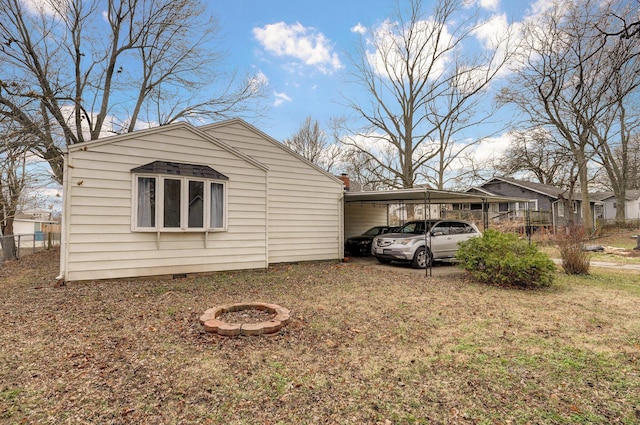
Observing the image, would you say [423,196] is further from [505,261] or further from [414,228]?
[505,261]

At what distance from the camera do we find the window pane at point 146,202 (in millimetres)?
7055

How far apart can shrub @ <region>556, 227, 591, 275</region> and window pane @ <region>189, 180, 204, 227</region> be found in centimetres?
959

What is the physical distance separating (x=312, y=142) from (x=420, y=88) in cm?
1198

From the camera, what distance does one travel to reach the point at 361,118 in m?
22.6

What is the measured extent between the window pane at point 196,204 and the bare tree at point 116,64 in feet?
26.8

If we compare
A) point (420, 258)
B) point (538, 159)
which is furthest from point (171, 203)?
point (538, 159)

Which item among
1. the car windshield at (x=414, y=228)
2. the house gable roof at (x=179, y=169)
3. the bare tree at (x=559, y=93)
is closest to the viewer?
the house gable roof at (x=179, y=169)

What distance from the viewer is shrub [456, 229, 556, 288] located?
23.0 ft

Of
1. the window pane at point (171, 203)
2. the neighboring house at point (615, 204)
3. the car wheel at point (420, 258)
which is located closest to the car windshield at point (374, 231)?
the car wheel at point (420, 258)

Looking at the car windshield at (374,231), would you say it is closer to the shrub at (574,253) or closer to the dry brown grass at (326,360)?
the shrub at (574,253)

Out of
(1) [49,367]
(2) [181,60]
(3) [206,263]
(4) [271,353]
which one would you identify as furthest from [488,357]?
(2) [181,60]

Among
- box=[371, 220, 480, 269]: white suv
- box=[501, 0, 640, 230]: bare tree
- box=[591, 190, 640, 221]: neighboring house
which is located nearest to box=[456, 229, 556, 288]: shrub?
box=[371, 220, 480, 269]: white suv

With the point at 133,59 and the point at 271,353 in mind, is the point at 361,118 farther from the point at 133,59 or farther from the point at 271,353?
the point at 271,353

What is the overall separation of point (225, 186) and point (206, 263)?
6.33 feet
